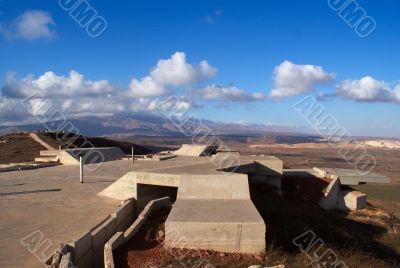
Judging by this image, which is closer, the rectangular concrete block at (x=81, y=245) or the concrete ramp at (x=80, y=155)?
the rectangular concrete block at (x=81, y=245)

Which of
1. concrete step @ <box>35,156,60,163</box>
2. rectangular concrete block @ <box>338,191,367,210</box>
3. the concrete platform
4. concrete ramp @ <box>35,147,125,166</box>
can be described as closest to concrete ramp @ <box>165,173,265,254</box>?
the concrete platform

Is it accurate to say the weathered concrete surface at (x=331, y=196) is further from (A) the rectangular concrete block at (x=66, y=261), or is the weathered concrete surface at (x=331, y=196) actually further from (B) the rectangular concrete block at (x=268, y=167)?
(A) the rectangular concrete block at (x=66, y=261)

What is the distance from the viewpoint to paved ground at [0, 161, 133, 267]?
7969 mm

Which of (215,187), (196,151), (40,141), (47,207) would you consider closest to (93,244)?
(215,187)

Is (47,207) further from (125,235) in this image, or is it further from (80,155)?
(80,155)

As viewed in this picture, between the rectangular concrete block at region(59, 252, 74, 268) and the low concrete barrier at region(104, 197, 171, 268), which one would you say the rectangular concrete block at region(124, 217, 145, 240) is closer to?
the low concrete barrier at region(104, 197, 171, 268)

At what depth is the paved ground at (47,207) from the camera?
7.97 metres

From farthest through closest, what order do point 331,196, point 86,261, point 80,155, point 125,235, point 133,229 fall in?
point 80,155 < point 331,196 < point 133,229 < point 125,235 < point 86,261

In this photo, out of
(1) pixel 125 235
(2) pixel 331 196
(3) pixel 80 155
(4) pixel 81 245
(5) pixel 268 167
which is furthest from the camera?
(3) pixel 80 155

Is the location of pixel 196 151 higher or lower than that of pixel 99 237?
higher

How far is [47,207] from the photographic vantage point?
11.1 meters

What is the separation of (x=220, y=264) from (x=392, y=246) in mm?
10231

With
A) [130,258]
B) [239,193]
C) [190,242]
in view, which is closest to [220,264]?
[190,242]

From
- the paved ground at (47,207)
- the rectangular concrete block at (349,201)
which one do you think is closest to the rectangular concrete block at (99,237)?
the paved ground at (47,207)
